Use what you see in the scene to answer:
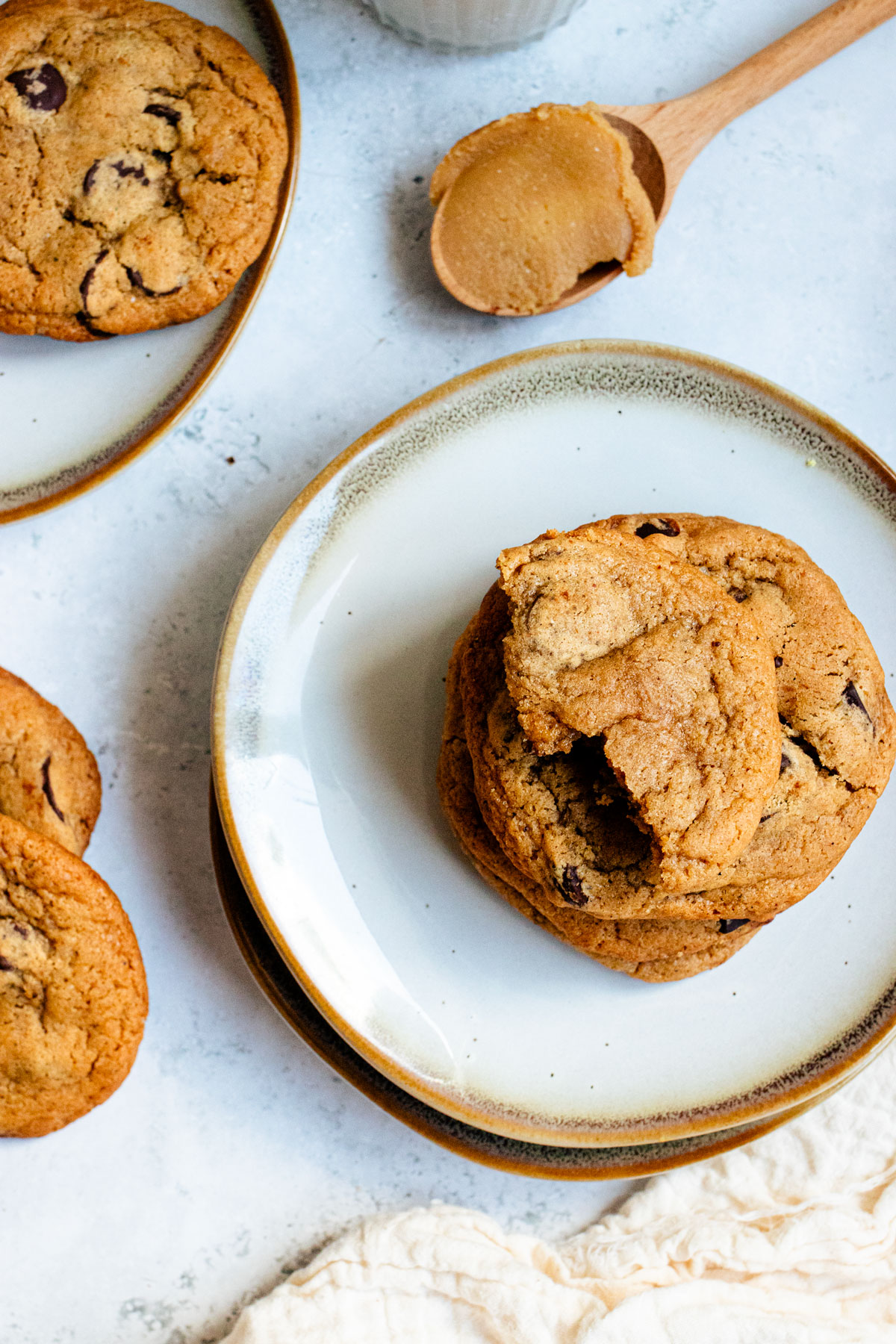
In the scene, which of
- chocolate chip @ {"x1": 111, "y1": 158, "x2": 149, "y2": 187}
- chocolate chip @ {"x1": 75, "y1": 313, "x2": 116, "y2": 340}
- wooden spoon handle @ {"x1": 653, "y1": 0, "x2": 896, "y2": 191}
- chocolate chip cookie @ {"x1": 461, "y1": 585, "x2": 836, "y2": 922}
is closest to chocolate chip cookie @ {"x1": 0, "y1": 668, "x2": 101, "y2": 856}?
chocolate chip @ {"x1": 75, "y1": 313, "x2": 116, "y2": 340}

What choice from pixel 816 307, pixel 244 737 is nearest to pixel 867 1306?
pixel 244 737

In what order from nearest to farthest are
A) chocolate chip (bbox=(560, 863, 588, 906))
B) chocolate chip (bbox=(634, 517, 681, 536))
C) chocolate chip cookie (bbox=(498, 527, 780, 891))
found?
1. chocolate chip cookie (bbox=(498, 527, 780, 891))
2. chocolate chip (bbox=(560, 863, 588, 906))
3. chocolate chip (bbox=(634, 517, 681, 536))

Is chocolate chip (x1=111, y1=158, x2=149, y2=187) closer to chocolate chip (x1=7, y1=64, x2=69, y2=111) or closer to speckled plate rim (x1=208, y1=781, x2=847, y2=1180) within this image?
chocolate chip (x1=7, y1=64, x2=69, y2=111)

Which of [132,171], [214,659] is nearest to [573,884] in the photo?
[214,659]

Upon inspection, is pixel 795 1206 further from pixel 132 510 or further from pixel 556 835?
pixel 132 510

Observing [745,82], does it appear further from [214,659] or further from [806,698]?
[214,659]
